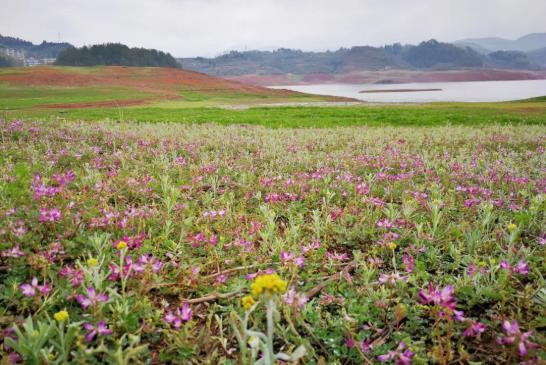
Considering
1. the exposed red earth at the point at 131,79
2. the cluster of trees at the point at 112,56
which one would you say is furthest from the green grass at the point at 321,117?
the cluster of trees at the point at 112,56

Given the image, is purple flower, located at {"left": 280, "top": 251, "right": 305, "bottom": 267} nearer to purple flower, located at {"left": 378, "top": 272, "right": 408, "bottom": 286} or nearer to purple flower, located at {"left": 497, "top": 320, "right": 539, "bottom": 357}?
purple flower, located at {"left": 378, "top": 272, "right": 408, "bottom": 286}

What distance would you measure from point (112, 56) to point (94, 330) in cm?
19637

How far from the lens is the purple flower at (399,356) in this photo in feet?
7.29

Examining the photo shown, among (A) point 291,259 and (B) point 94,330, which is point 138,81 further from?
(B) point 94,330

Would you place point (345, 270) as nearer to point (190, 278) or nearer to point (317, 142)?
point (190, 278)

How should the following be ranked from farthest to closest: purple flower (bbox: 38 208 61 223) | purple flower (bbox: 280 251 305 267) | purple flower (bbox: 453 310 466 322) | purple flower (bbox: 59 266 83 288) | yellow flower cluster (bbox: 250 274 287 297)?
purple flower (bbox: 38 208 61 223), purple flower (bbox: 280 251 305 267), purple flower (bbox: 59 266 83 288), purple flower (bbox: 453 310 466 322), yellow flower cluster (bbox: 250 274 287 297)

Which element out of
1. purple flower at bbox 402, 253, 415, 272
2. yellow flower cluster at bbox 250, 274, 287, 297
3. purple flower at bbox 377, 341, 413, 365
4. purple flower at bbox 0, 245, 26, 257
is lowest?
purple flower at bbox 377, 341, 413, 365

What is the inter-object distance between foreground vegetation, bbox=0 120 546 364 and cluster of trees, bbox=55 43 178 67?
617 feet

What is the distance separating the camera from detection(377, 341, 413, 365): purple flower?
222 centimetres

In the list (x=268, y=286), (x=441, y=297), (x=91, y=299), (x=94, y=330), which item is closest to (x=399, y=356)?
(x=441, y=297)

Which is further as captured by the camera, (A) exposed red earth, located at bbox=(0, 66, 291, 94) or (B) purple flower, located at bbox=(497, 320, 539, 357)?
(A) exposed red earth, located at bbox=(0, 66, 291, 94)

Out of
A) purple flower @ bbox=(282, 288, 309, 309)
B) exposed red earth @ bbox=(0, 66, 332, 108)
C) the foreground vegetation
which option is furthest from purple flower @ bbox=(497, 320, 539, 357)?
exposed red earth @ bbox=(0, 66, 332, 108)

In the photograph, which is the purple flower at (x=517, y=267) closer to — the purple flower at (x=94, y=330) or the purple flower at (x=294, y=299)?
the purple flower at (x=294, y=299)

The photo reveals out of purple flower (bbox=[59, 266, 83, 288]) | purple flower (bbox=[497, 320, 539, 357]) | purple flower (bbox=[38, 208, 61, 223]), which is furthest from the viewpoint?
purple flower (bbox=[38, 208, 61, 223])
